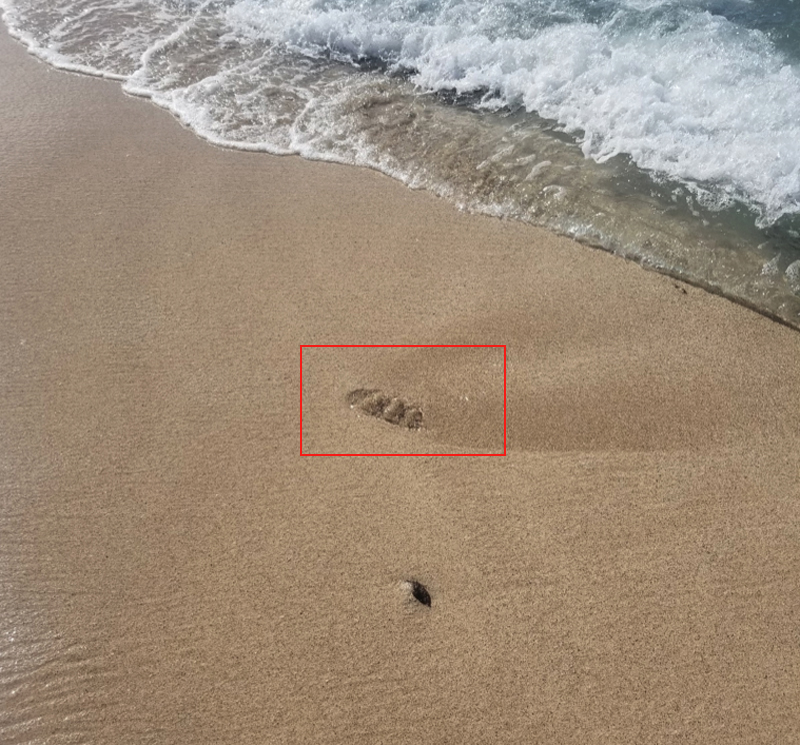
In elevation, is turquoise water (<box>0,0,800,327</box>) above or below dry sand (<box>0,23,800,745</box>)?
above

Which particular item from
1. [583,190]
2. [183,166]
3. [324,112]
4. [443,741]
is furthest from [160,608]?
[324,112]

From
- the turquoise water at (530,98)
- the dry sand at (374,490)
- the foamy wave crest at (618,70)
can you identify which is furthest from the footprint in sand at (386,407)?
the foamy wave crest at (618,70)

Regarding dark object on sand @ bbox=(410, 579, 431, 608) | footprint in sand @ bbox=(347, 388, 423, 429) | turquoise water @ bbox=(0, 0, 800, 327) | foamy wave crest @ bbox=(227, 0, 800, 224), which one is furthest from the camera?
foamy wave crest @ bbox=(227, 0, 800, 224)

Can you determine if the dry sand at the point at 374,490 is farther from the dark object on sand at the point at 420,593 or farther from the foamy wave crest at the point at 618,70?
the foamy wave crest at the point at 618,70

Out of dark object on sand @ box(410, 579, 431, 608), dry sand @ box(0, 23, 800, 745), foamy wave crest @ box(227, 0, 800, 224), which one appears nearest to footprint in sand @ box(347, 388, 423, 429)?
dry sand @ box(0, 23, 800, 745)

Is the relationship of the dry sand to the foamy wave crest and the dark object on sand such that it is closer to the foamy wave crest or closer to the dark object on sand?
the dark object on sand
